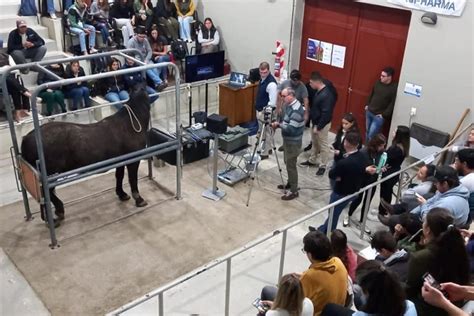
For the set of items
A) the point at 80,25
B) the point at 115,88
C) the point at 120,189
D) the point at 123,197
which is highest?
the point at 80,25

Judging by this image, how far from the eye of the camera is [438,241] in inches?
130

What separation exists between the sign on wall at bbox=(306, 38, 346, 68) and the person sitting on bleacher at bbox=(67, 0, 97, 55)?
4.25 m

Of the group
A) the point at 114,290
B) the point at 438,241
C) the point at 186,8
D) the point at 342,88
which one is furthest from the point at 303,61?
the point at 438,241

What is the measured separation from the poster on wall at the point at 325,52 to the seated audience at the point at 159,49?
2.86 m

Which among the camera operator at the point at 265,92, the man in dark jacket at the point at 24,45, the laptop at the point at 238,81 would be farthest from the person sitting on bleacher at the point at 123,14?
the camera operator at the point at 265,92

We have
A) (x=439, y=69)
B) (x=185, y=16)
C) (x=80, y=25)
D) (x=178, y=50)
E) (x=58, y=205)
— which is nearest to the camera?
(x=58, y=205)

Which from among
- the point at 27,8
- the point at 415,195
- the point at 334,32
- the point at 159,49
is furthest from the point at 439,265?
the point at 27,8

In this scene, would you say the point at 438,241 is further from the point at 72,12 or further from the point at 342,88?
the point at 72,12

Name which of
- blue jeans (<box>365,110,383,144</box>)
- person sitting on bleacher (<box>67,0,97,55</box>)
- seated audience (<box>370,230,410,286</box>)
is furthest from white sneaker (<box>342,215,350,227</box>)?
person sitting on bleacher (<box>67,0,97,55</box>)

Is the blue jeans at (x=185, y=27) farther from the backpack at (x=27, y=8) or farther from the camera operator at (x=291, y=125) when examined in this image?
the camera operator at (x=291, y=125)

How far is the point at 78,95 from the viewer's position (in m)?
8.68

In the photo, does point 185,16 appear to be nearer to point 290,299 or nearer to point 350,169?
point 350,169

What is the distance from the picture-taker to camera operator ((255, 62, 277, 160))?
777cm

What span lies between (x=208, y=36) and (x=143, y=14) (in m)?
1.40
